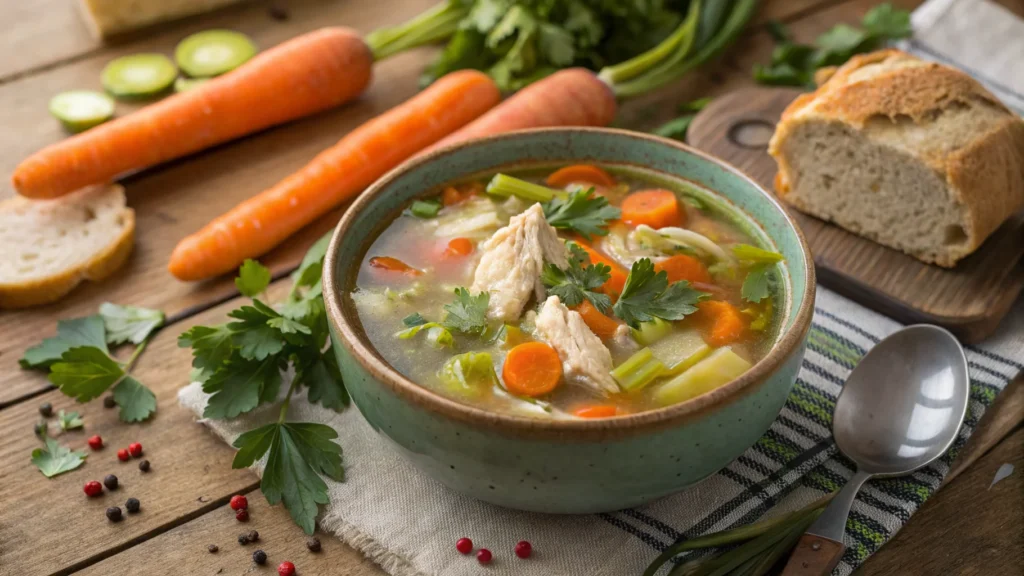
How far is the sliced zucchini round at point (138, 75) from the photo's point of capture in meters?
4.22

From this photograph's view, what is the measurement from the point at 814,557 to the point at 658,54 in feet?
8.55

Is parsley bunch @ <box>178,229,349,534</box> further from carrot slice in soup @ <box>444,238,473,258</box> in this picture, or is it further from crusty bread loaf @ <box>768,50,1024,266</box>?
crusty bread loaf @ <box>768,50,1024,266</box>

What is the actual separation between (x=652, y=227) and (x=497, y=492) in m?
0.99

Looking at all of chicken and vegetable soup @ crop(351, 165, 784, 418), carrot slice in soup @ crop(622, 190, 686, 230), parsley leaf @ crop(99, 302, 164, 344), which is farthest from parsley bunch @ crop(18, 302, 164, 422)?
carrot slice in soup @ crop(622, 190, 686, 230)

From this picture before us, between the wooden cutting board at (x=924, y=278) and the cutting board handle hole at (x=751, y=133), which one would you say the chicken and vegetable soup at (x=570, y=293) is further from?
the cutting board handle hole at (x=751, y=133)

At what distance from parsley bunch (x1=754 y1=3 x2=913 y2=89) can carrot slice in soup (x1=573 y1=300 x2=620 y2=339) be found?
2.15 meters

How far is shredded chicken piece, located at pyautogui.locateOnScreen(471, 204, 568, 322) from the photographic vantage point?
248 centimetres

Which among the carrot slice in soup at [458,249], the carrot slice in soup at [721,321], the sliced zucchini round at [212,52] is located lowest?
the sliced zucchini round at [212,52]

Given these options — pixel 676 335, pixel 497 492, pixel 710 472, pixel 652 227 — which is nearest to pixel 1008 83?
pixel 652 227

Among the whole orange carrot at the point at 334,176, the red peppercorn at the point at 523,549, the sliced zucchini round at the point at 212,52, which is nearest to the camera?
the red peppercorn at the point at 523,549

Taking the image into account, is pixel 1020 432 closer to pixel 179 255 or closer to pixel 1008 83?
pixel 1008 83

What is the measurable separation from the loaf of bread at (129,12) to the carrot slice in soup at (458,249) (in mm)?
2677

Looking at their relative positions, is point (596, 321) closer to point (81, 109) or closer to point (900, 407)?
point (900, 407)

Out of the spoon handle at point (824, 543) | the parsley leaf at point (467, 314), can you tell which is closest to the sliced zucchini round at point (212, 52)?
the parsley leaf at point (467, 314)
